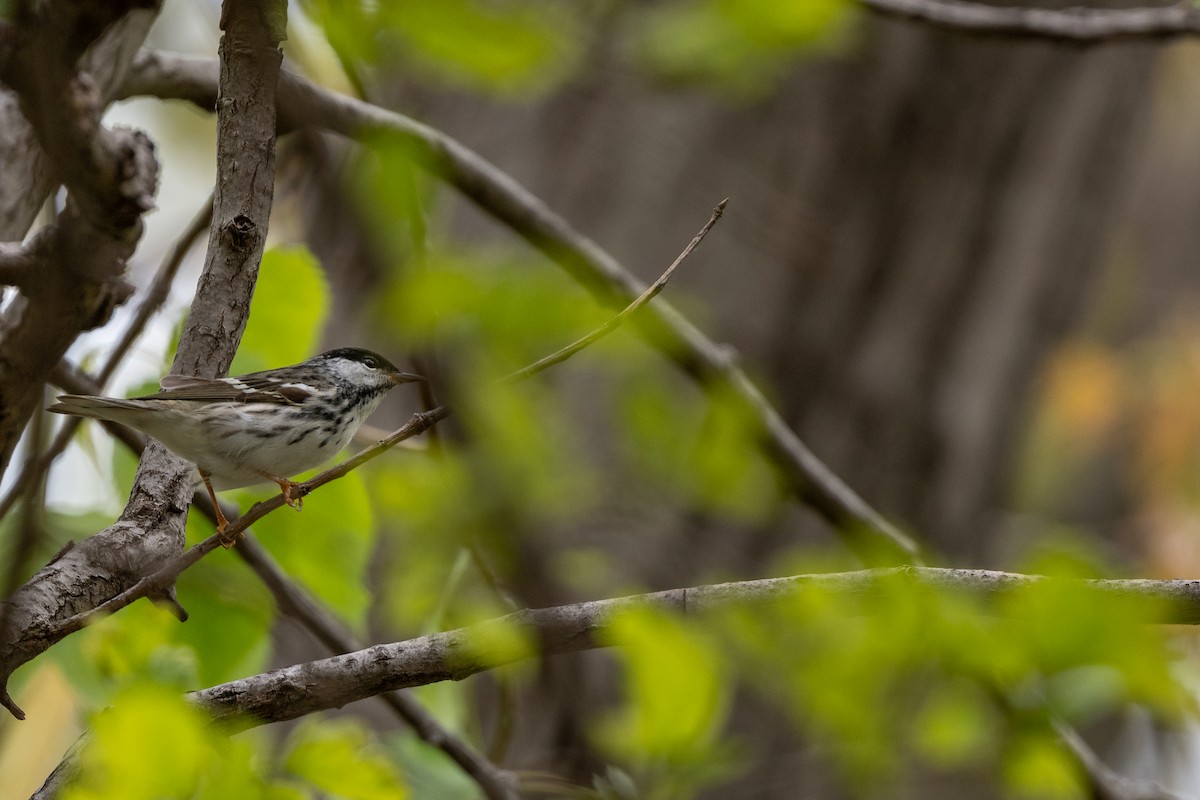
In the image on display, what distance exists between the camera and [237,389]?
257cm

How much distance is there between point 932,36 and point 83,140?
14.2ft

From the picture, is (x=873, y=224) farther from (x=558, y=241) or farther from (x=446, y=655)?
(x=446, y=655)

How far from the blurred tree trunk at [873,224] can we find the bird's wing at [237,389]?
1613 mm

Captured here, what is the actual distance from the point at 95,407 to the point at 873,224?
3.53m

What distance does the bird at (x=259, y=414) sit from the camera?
2.27 metres

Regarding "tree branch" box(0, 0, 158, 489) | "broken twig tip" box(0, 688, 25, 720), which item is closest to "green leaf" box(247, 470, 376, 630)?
"tree branch" box(0, 0, 158, 489)

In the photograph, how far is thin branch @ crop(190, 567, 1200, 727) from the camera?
157cm

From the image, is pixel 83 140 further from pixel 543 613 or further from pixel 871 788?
pixel 871 788

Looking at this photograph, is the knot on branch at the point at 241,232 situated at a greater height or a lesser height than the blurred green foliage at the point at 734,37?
lesser

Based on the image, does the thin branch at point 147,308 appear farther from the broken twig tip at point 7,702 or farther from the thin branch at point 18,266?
the broken twig tip at point 7,702

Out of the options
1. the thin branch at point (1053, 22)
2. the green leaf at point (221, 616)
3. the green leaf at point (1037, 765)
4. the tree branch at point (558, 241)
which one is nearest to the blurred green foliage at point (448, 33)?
the tree branch at point (558, 241)

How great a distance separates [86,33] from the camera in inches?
47.0

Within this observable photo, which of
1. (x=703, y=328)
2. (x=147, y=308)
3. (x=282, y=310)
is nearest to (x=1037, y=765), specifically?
(x=282, y=310)

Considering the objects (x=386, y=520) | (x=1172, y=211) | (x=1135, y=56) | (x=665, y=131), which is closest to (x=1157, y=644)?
→ (x=386, y=520)
